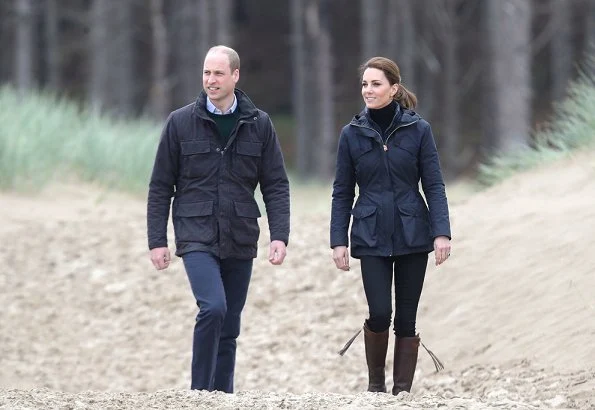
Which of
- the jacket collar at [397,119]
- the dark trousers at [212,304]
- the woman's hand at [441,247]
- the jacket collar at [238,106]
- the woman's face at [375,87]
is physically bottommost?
the dark trousers at [212,304]

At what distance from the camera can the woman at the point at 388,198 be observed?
5.88 m

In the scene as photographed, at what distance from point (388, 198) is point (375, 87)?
0.50 meters

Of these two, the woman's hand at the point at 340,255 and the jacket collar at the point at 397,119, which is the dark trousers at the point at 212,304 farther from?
the jacket collar at the point at 397,119

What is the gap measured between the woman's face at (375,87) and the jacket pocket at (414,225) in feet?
A: 1.58

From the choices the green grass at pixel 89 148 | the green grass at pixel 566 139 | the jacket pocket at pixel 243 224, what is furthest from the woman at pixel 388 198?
the green grass at pixel 89 148

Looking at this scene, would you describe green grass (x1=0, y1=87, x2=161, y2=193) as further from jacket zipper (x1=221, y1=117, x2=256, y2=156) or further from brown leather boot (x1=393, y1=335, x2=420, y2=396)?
brown leather boot (x1=393, y1=335, x2=420, y2=396)

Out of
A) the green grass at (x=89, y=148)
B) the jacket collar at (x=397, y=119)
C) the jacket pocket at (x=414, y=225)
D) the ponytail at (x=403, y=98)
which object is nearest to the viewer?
the jacket pocket at (x=414, y=225)

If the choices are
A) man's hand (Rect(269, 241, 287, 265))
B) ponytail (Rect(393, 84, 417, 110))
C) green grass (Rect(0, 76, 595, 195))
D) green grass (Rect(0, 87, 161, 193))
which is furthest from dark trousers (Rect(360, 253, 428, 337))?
green grass (Rect(0, 87, 161, 193))

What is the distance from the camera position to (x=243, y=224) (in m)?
6.12

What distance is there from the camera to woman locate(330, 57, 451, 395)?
5.88m

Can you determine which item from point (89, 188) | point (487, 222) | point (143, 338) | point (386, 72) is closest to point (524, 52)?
point (89, 188)

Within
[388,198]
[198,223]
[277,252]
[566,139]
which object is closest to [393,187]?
[388,198]

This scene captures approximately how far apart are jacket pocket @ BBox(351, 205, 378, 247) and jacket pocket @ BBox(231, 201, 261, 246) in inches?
19.3

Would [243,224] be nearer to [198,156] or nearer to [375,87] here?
[198,156]
